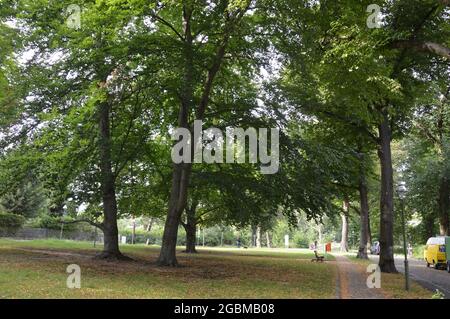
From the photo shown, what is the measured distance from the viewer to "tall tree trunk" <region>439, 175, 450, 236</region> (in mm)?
42062

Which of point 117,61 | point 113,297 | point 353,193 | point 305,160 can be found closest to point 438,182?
point 353,193

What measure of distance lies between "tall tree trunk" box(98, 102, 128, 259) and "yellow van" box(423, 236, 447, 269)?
19.5m

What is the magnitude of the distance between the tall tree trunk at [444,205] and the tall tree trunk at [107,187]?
29728 millimetres

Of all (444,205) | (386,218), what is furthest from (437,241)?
(444,205)

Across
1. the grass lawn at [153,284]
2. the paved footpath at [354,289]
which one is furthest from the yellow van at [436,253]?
the grass lawn at [153,284]

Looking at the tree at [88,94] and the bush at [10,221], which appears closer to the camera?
the tree at [88,94]

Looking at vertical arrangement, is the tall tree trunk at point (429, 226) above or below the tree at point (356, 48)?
below

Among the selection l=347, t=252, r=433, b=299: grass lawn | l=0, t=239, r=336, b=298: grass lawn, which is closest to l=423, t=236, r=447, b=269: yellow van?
l=347, t=252, r=433, b=299: grass lawn

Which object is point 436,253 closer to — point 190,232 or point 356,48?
point 190,232

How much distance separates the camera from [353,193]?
126 feet

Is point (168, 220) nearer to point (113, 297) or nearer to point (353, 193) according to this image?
point (113, 297)

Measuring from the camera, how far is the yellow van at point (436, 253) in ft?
98.7

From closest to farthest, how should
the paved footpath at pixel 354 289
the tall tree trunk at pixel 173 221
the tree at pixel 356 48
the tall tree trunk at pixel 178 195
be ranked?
the paved footpath at pixel 354 289, the tree at pixel 356 48, the tall tree trunk at pixel 178 195, the tall tree trunk at pixel 173 221

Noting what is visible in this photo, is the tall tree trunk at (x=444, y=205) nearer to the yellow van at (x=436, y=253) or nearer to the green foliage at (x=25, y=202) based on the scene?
the yellow van at (x=436, y=253)
